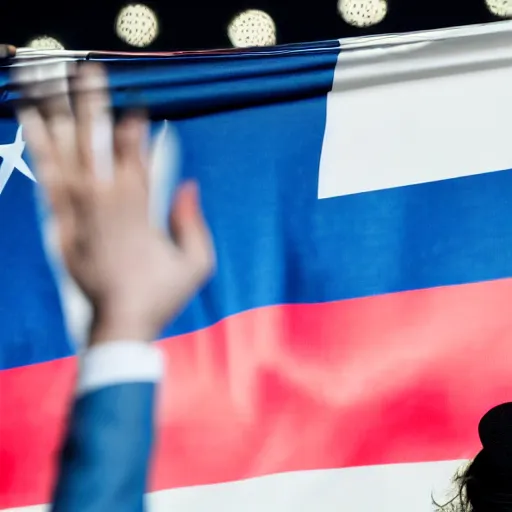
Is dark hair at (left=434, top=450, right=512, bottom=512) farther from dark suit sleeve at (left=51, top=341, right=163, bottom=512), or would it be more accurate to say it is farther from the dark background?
the dark background

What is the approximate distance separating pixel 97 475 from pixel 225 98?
0.67m

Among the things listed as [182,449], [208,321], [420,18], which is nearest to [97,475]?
[182,449]

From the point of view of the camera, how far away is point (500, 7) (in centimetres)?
233

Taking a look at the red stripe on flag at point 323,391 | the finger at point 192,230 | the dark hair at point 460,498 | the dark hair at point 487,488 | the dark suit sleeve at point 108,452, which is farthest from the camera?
the finger at point 192,230

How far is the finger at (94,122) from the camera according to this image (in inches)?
67.5

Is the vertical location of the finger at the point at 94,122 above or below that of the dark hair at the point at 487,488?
above

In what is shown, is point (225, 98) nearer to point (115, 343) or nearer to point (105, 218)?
point (105, 218)

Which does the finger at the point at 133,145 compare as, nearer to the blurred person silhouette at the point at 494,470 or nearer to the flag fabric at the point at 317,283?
the flag fabric at the point at 317,283

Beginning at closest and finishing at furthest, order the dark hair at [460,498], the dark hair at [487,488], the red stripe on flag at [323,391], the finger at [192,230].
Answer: the dark hair at [487,488] → the dark hair at [460,498] → the red stripe on flag at [323,391] → the finger at [192,230]

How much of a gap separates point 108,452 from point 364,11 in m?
1.29

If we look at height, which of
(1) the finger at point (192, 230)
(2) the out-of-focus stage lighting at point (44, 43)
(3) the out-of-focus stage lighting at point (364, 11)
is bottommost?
(1) the finger at point (192, 230)

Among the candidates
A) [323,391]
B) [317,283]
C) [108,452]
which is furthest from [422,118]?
[108,452]

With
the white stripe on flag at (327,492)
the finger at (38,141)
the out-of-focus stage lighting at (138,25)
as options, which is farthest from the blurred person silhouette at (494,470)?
the out-of-focus stage lighting at (138,25)

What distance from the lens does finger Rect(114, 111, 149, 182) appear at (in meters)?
1.72
